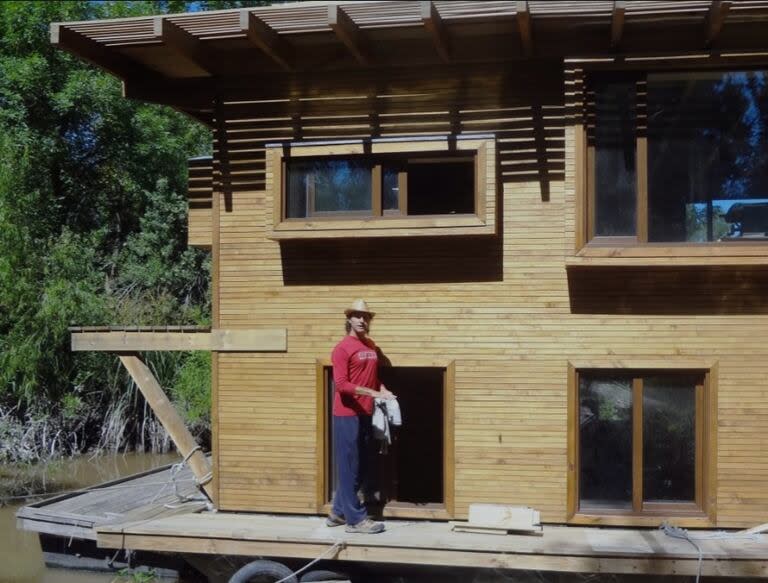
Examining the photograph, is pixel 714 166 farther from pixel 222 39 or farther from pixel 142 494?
pixel 142 494

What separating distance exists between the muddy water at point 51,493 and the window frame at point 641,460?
481 centimetres

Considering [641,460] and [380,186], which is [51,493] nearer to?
[380,186]

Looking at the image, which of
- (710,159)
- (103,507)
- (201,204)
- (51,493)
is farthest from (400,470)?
(51,493)

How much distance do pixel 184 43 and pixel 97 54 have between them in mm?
934

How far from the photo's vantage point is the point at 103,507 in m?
9.70

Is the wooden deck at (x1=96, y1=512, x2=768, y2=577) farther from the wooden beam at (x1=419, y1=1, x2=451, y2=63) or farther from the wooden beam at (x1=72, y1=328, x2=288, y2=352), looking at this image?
the wooden beam at (x1=419, y1=1, x2=451, y2=63)

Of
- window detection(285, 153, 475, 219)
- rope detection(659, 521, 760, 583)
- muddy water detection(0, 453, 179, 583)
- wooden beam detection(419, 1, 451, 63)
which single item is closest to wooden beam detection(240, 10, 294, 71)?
window detection(285, 153, 475, 219)

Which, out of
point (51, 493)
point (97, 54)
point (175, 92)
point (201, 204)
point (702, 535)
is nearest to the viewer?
point (702, 535)

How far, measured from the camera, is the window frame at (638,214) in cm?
737

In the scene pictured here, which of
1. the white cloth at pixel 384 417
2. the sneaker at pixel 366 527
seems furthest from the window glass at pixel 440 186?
the sneaker at pixel 366 527

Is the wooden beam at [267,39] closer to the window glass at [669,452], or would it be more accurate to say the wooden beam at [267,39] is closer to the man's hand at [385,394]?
the man's hand at [385,394]

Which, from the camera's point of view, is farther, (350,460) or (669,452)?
(669,452)

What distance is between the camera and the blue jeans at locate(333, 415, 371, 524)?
7605mm

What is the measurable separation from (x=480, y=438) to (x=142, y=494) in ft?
14.5
